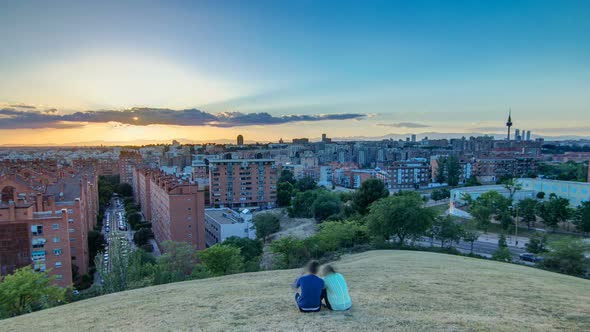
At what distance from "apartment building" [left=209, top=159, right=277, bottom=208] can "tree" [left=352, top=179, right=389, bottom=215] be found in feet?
98.5

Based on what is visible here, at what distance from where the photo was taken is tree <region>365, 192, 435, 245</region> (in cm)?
2708

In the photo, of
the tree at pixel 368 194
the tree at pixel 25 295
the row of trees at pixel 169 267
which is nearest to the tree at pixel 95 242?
the row of trees at pixel 169 267

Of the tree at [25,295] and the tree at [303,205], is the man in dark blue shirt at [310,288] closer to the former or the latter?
the tree at [25,295]

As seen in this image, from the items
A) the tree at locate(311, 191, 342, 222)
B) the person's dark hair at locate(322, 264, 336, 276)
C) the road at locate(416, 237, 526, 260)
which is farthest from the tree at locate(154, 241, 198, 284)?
the tree at locate(311, 191, 342, 222)

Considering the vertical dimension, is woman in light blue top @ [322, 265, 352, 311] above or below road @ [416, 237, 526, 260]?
above

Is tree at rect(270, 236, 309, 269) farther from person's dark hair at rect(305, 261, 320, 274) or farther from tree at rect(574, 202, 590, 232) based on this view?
tree at rect(574, 202, 590, 232)

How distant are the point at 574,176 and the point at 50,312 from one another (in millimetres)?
101605

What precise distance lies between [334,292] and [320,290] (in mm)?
378

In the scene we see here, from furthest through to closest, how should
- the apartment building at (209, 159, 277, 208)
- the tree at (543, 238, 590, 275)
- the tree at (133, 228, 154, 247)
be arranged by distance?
the apartment building at (209, 159, 277, 208) → the tree at (133, 228, 154, 247) → the tree at (543, 238, 590, 275)

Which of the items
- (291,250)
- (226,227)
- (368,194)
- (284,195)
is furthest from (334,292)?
(284,195)

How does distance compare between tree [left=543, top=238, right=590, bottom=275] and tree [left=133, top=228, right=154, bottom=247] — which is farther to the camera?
tree [left=133, top=228, right=154, bottom=247]

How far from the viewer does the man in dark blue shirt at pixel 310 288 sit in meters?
7.70

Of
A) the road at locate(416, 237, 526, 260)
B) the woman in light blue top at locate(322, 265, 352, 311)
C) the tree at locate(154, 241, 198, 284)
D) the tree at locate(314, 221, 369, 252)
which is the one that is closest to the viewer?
the woman in light blue top at locate(322, 265, 352, 311)

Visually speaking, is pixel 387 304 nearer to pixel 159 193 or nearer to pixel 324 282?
pixel 324 282
